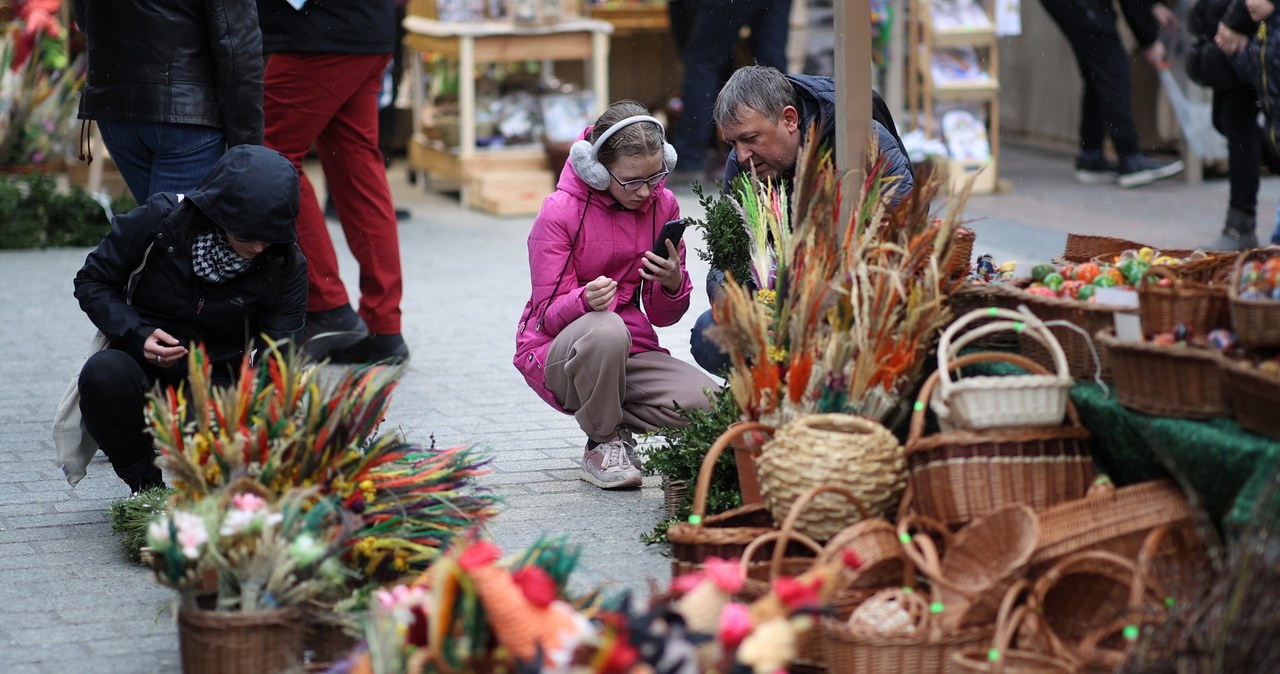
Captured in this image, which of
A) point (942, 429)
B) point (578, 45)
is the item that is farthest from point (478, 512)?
point (578, 45)

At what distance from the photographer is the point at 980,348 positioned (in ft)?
11.9

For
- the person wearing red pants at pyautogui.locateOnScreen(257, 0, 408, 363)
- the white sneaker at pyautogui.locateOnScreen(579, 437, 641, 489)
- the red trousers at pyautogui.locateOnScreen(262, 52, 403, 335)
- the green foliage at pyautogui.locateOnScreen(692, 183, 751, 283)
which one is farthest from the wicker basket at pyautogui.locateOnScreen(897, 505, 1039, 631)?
the red trousers at pyautogui.locateOnScreen(262, 52, 403, 335)

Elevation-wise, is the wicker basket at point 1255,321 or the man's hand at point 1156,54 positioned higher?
the man's hand at point 1156,54

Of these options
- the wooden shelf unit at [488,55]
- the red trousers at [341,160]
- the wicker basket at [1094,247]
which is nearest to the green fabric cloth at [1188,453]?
the wicker basket at [1094,247]

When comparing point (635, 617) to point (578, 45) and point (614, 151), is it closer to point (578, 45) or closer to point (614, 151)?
point (614, 151)

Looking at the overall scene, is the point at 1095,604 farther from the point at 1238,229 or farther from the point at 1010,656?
the point at 1238,229

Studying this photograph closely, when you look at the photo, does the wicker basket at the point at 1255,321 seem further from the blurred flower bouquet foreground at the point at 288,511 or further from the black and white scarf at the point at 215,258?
the black and white scarf at the point at 215,258

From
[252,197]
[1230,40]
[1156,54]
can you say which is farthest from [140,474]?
[1156,54]

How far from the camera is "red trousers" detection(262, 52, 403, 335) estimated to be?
5.54 meters

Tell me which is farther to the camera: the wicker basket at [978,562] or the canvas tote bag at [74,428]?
the canvas tote bag at [74,428]

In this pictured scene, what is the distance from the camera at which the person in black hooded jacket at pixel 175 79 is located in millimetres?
4574

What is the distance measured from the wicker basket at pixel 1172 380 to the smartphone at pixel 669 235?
58.4 inches

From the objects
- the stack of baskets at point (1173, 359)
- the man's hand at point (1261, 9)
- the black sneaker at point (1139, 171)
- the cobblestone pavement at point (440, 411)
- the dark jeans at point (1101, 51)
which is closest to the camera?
the stack of baskets at point (1173, 359)

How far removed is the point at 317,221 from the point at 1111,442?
3.28m
